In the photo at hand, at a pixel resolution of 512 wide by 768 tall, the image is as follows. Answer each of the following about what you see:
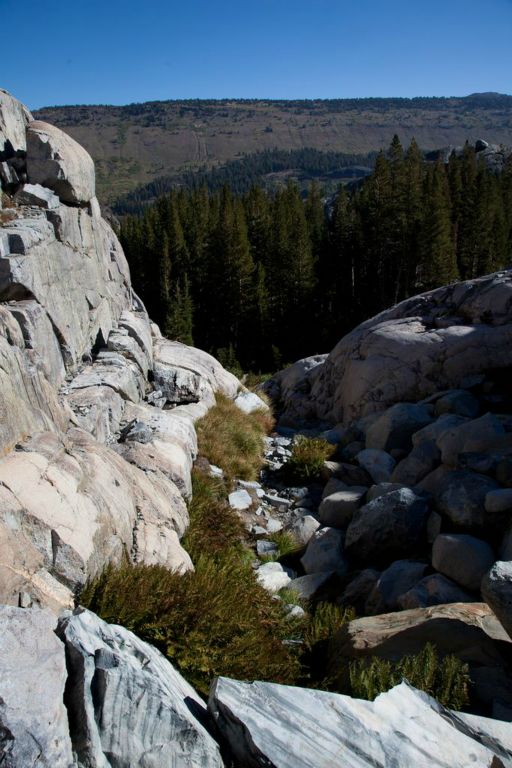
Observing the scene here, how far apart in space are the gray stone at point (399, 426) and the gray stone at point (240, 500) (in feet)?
12.0

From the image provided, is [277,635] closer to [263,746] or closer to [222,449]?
[263,746]

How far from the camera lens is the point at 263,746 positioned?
402 cm

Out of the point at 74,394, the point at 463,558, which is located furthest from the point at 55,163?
the point at 463,558

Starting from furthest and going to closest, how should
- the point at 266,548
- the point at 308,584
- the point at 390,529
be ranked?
the point at 266,548
the point at 390,529
the point at 308,584

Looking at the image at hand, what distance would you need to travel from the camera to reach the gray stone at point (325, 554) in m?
10.0

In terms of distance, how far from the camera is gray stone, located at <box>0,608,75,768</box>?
11.2 ft

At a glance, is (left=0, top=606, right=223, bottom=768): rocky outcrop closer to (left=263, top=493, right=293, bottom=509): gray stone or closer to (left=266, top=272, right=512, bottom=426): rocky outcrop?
(left=263, top=493, right=293, bottom=509): gray stone

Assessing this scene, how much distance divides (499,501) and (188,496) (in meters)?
5.30

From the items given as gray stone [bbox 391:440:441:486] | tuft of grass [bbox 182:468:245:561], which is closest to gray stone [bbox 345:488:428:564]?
gray stone [bbox 391:440:441:486]

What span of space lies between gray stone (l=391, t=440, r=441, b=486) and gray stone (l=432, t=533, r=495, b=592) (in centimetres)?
309

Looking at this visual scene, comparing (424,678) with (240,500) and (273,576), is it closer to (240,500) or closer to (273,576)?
(273,576)

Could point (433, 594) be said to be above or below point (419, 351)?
below

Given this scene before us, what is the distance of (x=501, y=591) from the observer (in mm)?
5816

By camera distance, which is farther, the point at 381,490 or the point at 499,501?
the point at 381,490
